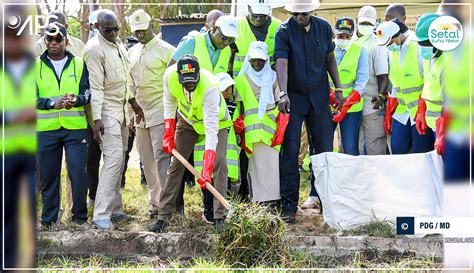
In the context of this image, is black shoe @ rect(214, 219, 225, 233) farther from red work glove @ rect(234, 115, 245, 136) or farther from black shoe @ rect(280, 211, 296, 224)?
red work glove @ rect(234, 115, 245, 136)

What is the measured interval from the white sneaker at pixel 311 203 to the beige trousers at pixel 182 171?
1189 mm

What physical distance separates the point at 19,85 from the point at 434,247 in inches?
142

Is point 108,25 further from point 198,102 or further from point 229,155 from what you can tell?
point 229,155

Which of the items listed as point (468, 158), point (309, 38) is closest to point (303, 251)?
point (309, 38)

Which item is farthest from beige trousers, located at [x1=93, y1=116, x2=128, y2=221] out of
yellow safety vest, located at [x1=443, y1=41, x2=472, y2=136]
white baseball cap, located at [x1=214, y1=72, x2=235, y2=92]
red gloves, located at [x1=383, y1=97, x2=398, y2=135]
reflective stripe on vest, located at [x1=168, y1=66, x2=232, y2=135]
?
yellow safety vest, located at [x1=443, y1=41, x2=472, y2=136]

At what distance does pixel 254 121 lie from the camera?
20.5ft

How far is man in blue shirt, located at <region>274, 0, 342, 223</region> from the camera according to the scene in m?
6.20

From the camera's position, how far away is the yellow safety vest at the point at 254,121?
624 cm

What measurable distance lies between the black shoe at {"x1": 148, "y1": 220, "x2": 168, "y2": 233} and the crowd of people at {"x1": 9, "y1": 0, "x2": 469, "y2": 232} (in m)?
0.01

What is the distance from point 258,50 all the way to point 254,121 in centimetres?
61

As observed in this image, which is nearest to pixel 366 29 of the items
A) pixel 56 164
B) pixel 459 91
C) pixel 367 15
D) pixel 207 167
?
pixel 367 15

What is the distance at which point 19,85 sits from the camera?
281 centimetres

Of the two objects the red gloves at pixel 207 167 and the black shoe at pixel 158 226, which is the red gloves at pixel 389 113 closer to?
the red gloves at pixel 207 167

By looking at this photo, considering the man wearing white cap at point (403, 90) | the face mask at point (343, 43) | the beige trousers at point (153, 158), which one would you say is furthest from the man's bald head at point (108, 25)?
the man wearing white cap at point (403, 90)
